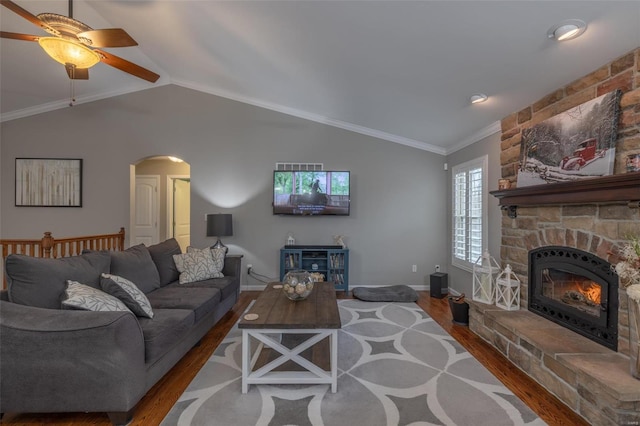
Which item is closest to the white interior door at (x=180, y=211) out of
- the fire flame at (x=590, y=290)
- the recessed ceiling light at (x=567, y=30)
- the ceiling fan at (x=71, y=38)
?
the ceiling fan at (x=71, y=38)

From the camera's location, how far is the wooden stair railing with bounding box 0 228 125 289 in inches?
134

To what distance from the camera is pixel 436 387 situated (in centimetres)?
213

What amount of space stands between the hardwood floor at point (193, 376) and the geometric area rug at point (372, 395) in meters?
0.08

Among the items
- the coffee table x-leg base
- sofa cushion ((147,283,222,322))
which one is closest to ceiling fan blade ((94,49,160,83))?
sofa cushion ((147,283,222,322))

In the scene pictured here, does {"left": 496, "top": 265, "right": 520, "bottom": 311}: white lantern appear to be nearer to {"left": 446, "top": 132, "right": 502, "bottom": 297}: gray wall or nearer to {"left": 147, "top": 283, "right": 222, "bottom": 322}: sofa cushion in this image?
{"left": 446, "top": 132, "right": 502, "bottom": 297}: gray wall

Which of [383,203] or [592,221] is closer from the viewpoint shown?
[592,221]

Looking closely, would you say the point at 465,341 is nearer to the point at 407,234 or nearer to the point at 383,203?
the point at 407,234

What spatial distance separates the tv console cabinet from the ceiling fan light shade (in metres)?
3.18

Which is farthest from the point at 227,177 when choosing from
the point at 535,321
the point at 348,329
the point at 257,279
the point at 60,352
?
the point at 535,321

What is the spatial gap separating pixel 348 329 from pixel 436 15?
3.00 m

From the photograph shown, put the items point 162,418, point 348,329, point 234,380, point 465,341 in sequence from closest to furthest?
1. point 162,418
2. point 234,380
3. point 465,341
4. point 348,329

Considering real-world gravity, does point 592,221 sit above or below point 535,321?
above

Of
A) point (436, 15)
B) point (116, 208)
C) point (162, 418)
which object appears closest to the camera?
point (162, 418)

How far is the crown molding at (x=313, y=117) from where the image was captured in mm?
4828
